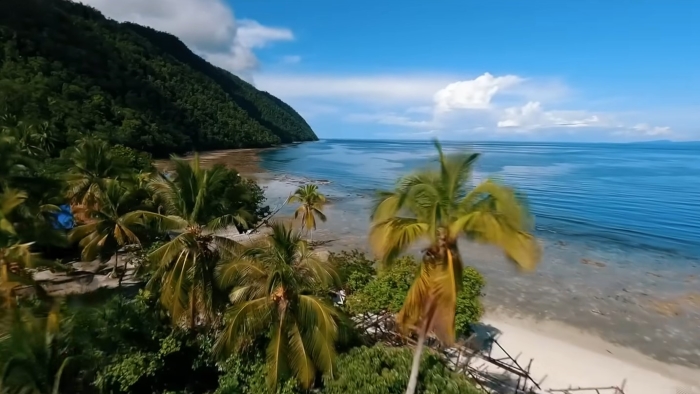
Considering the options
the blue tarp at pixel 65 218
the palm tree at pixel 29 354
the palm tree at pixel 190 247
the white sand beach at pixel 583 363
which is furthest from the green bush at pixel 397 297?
the blue tarp at pixel 65 218

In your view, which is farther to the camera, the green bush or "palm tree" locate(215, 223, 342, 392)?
the green bush

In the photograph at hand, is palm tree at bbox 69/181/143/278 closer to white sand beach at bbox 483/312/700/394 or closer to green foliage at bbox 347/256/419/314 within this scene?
green foliage at bbox 347/256/419/314

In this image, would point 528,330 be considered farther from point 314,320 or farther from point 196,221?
point 196,221

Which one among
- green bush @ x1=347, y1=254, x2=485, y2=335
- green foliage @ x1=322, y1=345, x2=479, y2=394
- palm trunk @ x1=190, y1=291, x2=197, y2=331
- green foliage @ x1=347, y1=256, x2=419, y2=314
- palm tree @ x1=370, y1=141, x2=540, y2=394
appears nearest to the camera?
palm tree @ x1=370, y1=141, x2=540, y2=394

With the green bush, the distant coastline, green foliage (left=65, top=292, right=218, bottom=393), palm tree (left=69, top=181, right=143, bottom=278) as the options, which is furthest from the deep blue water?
palm tree (left=69, top=181, right=143, bottom=278)

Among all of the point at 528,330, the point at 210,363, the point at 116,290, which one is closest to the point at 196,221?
the point at 210,363

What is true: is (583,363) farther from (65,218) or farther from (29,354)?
(65,218)

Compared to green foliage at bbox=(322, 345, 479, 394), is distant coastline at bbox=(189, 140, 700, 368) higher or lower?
lower

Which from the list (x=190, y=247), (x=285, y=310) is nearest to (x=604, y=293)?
(x=285, y=310)
